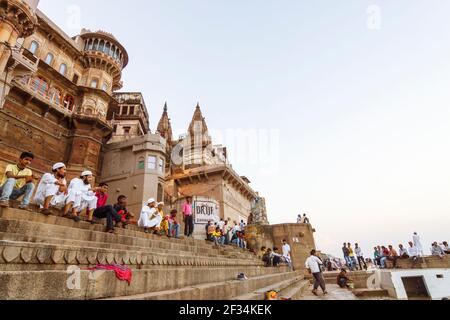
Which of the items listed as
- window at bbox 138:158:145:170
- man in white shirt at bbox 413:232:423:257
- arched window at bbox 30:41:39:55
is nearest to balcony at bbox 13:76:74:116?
arched window at bbox 30:41:39:55

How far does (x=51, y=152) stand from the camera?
64.0 feet

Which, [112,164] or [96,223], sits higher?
[112,164]

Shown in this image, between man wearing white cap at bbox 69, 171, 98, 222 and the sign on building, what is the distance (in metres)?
10.8

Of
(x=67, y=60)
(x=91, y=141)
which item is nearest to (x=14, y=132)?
(x=91, y=141)

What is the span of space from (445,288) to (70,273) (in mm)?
14062

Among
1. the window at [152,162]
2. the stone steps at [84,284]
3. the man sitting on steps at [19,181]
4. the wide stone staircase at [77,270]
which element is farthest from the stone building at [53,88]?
the stone steps at [84,284]

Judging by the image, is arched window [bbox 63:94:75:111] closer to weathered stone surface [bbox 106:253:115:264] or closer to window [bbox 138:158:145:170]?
window [bbox 138:158:145:170]

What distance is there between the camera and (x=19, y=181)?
546 cm

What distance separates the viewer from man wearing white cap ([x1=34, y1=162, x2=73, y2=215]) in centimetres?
513

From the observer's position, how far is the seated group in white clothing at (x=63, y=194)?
5.20m

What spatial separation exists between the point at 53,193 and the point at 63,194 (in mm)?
697

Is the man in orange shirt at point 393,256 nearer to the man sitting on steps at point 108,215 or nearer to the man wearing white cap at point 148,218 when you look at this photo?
the man wearing white cap at point 148,218

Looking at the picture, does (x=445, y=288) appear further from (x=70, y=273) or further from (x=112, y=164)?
(x=112, y=164)

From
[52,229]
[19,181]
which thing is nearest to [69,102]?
[19,181]
